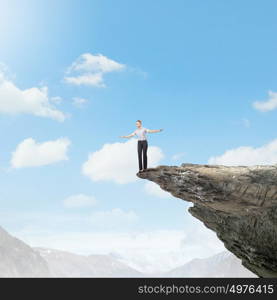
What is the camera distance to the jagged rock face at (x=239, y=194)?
23.7m

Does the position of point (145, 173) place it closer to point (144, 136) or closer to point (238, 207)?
point (144, 136)

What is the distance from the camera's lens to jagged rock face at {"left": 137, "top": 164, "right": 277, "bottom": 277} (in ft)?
77.7

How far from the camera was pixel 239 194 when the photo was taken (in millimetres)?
23656
